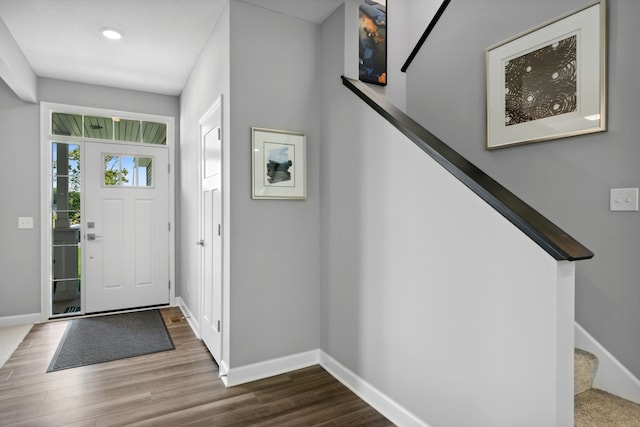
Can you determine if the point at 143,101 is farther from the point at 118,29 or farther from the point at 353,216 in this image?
the point at 353,216

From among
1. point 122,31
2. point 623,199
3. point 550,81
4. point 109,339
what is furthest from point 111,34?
point 623,199

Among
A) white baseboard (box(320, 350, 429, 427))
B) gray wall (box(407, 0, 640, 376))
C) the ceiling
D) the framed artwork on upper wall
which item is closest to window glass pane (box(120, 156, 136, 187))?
the ceiling

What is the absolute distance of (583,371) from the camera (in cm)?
182

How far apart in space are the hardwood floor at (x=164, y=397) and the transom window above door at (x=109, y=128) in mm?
2373

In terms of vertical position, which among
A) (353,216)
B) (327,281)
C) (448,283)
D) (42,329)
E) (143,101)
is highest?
(143,101)

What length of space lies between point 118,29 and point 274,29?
4.25ft

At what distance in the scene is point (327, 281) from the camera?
2.68 m

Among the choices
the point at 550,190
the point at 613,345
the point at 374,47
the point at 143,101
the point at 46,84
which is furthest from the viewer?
the point at 143,101

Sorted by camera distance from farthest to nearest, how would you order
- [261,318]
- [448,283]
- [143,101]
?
1. [143,101]
2. [261,318]
3. [448,283]

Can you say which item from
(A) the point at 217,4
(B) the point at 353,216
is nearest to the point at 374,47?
(A) the point at 217,4

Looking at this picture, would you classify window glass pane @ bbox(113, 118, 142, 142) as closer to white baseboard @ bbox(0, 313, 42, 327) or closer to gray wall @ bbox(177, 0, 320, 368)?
gray wall @ bbox(177, 0, 320, 368)

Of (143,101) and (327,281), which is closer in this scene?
(327,281)

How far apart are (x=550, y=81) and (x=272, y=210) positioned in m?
1.92

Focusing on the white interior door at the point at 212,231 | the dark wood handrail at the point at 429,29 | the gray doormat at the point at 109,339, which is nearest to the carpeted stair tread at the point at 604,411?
the white interior door at the point at 212,231
